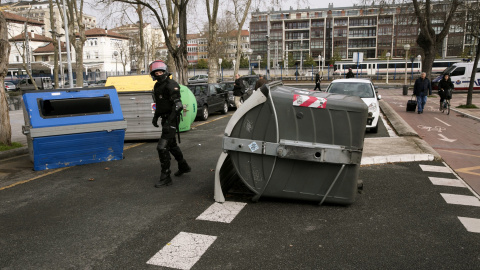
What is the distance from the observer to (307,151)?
15.4 feet

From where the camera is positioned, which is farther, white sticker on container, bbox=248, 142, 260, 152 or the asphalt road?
white sticker on container, bbox=248, 142, 260, 152

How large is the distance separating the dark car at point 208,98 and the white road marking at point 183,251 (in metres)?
11.8

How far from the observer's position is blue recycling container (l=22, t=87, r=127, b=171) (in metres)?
7.21

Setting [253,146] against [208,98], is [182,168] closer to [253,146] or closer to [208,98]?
[253,146]

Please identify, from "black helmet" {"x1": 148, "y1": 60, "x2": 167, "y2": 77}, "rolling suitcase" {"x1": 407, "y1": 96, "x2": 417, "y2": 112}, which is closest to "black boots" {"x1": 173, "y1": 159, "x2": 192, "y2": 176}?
"black helmet" {"x1": 148, "y1": 60, "x2": 167, "y2": 77}

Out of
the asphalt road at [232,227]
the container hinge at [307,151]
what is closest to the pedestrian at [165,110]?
the asphalt road at [232,227]

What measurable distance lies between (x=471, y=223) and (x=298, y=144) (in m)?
2.26

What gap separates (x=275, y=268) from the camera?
3.47m

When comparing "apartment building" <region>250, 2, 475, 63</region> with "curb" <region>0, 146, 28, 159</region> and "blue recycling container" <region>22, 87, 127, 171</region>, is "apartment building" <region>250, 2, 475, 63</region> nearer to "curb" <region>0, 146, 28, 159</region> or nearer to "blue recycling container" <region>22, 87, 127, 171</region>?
"curb" <region>0, 146, 28, 159</region>

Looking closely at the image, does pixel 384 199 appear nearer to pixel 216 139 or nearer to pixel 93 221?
pixel 93 221

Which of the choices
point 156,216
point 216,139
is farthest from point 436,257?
point 216,139

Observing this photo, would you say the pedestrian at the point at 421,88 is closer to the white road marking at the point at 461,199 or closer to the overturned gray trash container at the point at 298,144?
the white road marking at the point at 461,199

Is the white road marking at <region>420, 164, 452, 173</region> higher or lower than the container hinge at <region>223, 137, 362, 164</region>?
lower

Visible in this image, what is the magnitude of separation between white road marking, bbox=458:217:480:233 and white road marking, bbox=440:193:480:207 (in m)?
0.63
